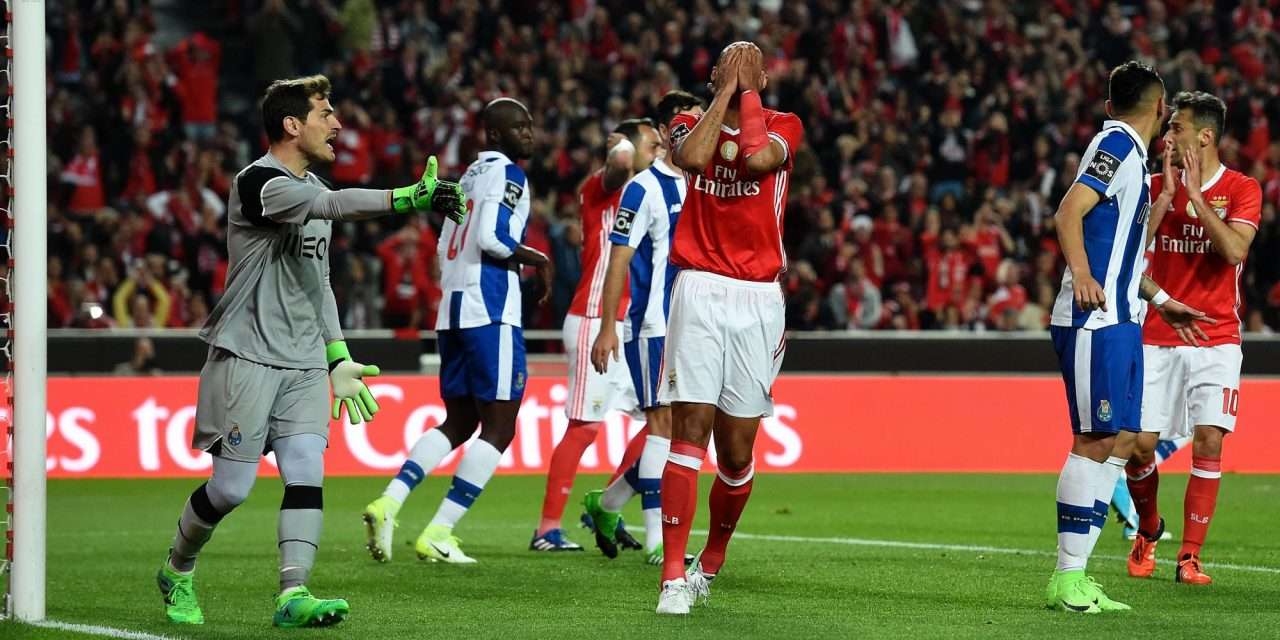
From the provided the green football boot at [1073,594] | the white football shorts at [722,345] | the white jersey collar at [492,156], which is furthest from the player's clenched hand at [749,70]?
the white jersey collar at [492,156]

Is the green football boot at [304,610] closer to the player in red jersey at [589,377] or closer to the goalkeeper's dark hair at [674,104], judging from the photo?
the player in red jersey at [589,377]

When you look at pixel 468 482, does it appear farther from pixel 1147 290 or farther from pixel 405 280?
pixel 405 280

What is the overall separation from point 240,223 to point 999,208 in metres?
15.7

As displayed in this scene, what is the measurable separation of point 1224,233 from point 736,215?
256 centimetres

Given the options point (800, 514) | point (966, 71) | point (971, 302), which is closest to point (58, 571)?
point (800, 514)

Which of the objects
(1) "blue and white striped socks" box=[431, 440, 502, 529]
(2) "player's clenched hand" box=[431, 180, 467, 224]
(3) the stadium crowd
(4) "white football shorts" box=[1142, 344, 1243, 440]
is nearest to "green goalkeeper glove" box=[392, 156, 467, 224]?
(2) "player's clenched hand" box=[431, 180, 467, 224]

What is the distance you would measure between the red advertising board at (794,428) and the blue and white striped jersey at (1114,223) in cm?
872

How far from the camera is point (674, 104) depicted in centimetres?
953

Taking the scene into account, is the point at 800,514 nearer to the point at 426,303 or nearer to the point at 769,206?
the point at 769,206

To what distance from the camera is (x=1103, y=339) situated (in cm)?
722

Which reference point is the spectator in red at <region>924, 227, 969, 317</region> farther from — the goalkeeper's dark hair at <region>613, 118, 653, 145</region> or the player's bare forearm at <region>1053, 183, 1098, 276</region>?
the player's bare forearm at <region>1053, 183, 1098, 276</region>

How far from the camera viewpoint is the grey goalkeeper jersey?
22.6 feet

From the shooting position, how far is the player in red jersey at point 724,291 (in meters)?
7.11

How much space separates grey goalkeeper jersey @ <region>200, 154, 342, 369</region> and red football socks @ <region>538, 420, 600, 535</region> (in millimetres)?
3154
